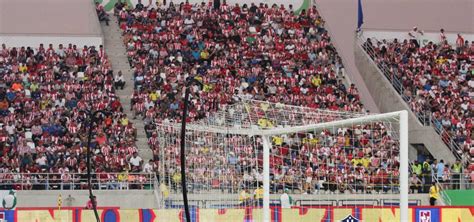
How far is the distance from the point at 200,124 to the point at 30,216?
6321 millimetres

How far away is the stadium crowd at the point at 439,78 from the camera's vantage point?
4812cm

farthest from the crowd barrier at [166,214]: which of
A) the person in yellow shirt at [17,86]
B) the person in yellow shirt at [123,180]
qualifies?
the person in yellow shirt at [17,86]

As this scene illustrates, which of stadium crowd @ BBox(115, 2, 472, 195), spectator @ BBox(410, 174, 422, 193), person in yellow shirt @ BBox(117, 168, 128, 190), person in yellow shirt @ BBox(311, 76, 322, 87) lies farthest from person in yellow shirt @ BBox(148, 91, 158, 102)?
spectator @ BBox(410, 174, 422, 193)

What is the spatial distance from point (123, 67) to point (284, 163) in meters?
16.3

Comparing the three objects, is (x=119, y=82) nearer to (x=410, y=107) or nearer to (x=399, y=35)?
(x=410, y=107)

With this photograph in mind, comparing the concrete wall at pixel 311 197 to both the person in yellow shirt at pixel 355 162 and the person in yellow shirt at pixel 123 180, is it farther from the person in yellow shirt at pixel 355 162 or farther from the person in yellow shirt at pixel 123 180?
the person in yellow shirt at pixel 123 180

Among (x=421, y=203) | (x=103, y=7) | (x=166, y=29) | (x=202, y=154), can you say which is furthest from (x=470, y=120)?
(x=202, y=154)

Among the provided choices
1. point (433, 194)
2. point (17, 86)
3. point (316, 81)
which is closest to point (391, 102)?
point (316, 81)

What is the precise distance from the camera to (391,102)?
5116 centimetres

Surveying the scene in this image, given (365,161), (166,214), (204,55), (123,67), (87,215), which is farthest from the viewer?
(204,55)

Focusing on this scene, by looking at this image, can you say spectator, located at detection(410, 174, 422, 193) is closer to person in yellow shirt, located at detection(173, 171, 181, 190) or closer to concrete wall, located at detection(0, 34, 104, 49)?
person in yellow shirt, located at detection(173, 171, 181, 190)

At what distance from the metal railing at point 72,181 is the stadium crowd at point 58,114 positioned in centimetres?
10

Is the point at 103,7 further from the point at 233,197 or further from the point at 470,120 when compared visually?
the point at 233,197

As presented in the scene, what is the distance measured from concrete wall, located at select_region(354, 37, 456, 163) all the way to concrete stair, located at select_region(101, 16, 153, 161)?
1021 cm
